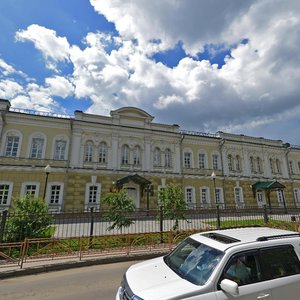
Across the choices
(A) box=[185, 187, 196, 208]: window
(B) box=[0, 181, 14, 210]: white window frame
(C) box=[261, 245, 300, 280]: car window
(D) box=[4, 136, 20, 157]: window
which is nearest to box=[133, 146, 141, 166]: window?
(A) box=[185, 187, 196, 208]: window

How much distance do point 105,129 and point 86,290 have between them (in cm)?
1729

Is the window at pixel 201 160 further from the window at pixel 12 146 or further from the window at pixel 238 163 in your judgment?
the window at pixel 12 146

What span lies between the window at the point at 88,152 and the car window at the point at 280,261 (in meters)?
18.7

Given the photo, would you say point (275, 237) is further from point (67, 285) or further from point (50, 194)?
point (50, 194)

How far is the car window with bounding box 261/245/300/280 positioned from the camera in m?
2.99

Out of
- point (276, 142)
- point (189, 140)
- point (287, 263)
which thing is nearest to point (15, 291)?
point (287, 263)

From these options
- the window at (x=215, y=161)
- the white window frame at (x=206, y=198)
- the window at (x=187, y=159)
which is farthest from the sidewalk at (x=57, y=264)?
the window at (x=215, y=161)

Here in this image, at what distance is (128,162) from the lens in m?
21.5

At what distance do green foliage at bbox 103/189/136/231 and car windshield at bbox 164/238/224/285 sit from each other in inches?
239

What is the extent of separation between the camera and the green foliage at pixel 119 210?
964cm

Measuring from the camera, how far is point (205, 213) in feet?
62.6

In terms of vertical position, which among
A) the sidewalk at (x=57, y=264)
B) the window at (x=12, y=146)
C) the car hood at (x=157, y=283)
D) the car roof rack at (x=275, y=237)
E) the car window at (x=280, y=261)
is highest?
the window at (x=12, y=146)

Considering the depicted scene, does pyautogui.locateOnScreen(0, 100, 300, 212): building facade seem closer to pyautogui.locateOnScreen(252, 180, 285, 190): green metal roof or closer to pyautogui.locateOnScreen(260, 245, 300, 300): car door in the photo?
pyautogui.locateOnScreen(252, 180, 285, 190): green metal roof

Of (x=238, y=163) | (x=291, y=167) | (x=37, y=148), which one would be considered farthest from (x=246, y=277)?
(x=291, y=167)
